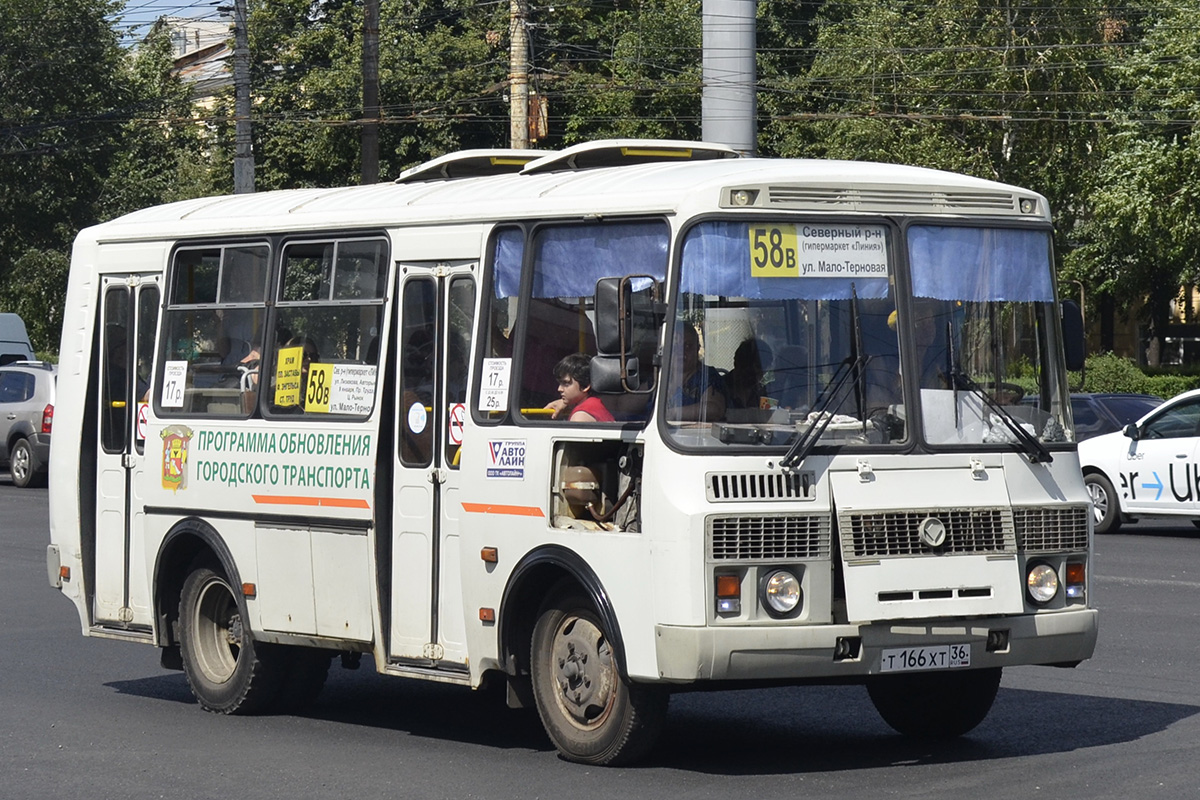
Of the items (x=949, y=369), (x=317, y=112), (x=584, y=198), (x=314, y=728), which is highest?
(x=317, y=112)

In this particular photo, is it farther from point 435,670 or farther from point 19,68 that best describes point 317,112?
point 435,670

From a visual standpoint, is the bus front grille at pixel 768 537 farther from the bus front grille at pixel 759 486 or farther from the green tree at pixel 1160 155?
the green tree at pixel 1160 155

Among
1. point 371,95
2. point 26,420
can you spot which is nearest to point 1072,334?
point 26,420

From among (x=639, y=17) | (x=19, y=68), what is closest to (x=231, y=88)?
(x=19, y=68)

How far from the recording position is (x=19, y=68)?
53156 millimetres

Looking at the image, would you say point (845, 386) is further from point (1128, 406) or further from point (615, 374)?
point (1128, 406)

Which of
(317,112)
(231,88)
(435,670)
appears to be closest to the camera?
(435,670)

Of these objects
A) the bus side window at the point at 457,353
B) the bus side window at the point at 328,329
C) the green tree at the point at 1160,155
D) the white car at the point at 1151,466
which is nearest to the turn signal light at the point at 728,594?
the bus side window at the point at 457,353

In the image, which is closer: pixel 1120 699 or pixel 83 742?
pixel 83 742

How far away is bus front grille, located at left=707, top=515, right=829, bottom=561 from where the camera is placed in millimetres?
7805

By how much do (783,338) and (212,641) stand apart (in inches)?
160

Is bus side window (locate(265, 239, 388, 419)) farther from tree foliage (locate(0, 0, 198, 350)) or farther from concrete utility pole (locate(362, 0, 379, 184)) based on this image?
tree foliage (locate(0, 0, 198, 350))

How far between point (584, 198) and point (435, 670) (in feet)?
7.57

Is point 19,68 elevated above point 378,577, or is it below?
above
